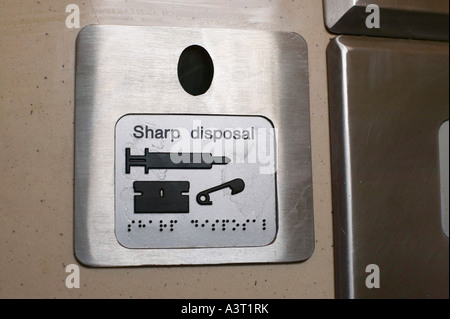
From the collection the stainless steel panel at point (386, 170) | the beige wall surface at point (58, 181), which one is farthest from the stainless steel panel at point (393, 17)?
the beige wall surface at point (58, 181)

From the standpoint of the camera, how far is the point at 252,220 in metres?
1.11

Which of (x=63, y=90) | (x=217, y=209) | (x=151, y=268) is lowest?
(x=151, y=268)

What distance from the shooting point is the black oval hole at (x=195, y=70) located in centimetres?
112

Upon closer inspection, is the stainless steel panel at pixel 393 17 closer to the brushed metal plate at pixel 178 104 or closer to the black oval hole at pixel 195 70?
the brushed metal plate at pixel 178 104

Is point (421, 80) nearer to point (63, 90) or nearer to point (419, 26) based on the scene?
point (419, 26)

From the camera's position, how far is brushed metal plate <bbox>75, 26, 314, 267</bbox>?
→ 3.48 ft

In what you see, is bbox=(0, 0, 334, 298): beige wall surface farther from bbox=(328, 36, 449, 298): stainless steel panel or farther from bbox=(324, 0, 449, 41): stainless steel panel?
bbox=(324, 0, 449, 41): stainless steel panel

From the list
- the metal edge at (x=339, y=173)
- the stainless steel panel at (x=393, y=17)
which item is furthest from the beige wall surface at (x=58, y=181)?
the stainless steel panel at (x=393, y=17)

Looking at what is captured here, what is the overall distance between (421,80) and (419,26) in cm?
11

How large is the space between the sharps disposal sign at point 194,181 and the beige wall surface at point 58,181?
0.07m

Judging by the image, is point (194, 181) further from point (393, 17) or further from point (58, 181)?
point (393, 17)

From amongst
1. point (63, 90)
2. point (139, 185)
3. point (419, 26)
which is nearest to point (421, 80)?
point (419, 26)

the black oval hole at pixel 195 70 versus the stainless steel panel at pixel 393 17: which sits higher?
the stainless steel panel at pixel 393 17

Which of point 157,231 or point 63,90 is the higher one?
point 63,90
